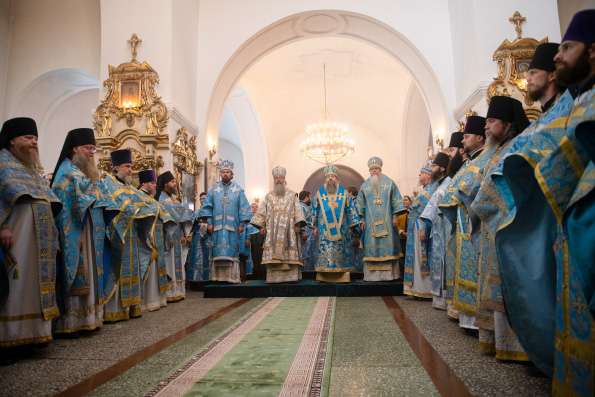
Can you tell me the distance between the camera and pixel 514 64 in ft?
24.5

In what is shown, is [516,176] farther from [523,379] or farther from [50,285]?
[50,285]

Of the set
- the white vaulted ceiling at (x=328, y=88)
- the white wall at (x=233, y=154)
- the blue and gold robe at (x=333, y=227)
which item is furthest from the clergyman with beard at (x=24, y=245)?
the white wall at (x=233, y=154)

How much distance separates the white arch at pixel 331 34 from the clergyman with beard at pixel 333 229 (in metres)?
4.02

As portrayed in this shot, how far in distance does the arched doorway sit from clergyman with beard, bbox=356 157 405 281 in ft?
41.7

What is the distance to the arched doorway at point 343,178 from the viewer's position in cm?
2006

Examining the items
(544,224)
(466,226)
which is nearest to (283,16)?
(466,226)

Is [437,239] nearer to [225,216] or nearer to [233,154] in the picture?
[225,216]

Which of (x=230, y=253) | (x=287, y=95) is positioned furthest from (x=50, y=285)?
(x=287, y=95)

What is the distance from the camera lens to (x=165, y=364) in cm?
285

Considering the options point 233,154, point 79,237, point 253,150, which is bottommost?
point 79,237

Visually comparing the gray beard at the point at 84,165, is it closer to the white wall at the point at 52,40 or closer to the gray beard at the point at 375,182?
the gray beard at the point at 375,182

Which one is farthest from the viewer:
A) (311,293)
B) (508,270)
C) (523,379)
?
(311,293)

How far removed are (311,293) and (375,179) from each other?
2.25m

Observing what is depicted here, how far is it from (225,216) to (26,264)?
13.6 feet
